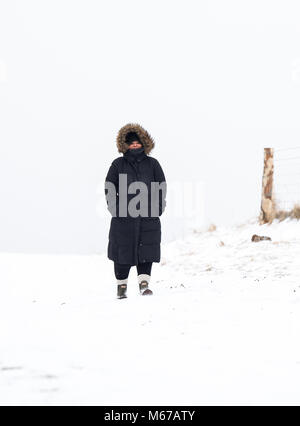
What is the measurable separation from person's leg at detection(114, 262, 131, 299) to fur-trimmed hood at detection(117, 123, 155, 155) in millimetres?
1644

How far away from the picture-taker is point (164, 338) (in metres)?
5.09

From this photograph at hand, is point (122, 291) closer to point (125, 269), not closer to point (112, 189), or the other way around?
point (125, 269)

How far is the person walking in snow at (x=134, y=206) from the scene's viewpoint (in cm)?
737

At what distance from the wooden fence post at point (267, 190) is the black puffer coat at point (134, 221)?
653cm

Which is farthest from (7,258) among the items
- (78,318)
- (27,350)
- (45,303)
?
(27,350)

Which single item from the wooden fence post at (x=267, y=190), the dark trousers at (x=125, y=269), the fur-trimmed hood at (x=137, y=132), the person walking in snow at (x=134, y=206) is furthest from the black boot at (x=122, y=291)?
the wooden fence post at (x=267, y=190)

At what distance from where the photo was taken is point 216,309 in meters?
6.23

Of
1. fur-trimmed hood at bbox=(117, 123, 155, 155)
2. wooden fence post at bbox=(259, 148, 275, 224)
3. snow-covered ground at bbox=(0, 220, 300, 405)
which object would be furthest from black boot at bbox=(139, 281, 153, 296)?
wooden fence post at bbox=(259, 148, 275, 224)

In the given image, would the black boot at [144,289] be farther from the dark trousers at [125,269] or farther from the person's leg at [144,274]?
the dark trousers at [125,269]

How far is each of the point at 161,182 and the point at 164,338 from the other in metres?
3.01

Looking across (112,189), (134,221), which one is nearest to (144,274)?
(134,221)
